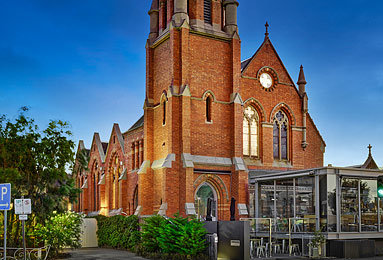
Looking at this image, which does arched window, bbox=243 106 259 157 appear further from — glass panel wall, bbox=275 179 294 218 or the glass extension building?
the glass extension building

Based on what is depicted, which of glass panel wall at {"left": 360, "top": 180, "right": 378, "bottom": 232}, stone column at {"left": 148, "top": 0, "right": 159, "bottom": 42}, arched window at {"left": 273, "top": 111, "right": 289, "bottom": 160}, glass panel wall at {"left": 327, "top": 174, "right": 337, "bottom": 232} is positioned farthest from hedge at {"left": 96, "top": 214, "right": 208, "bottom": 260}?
stone column at {"left": 148, "top": 0, "right": 159, "bottom": 42}

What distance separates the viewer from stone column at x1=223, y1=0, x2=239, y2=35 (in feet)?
108

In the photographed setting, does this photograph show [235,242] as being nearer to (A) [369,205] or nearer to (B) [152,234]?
(B) [152,234]

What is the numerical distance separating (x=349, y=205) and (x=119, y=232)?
1285cm

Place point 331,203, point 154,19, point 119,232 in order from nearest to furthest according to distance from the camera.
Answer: point 331,203 < point 119,232 < point 154,19

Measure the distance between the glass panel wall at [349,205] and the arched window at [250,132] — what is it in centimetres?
1042

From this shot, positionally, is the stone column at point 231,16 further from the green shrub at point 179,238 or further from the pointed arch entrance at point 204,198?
the green shrub at point 179,238

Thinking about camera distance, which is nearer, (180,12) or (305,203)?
(305,203)

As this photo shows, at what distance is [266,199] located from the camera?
2880 centimetres

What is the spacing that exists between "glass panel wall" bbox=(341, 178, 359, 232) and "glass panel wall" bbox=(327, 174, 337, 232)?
50cm

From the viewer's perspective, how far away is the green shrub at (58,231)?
20.8 metres

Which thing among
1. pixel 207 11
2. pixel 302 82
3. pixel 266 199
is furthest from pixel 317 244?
pixel 207 11

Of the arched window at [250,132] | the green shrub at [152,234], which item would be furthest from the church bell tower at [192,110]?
the green shrub at [152,234]

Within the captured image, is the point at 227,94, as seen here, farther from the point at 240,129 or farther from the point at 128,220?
the point at 128,220
